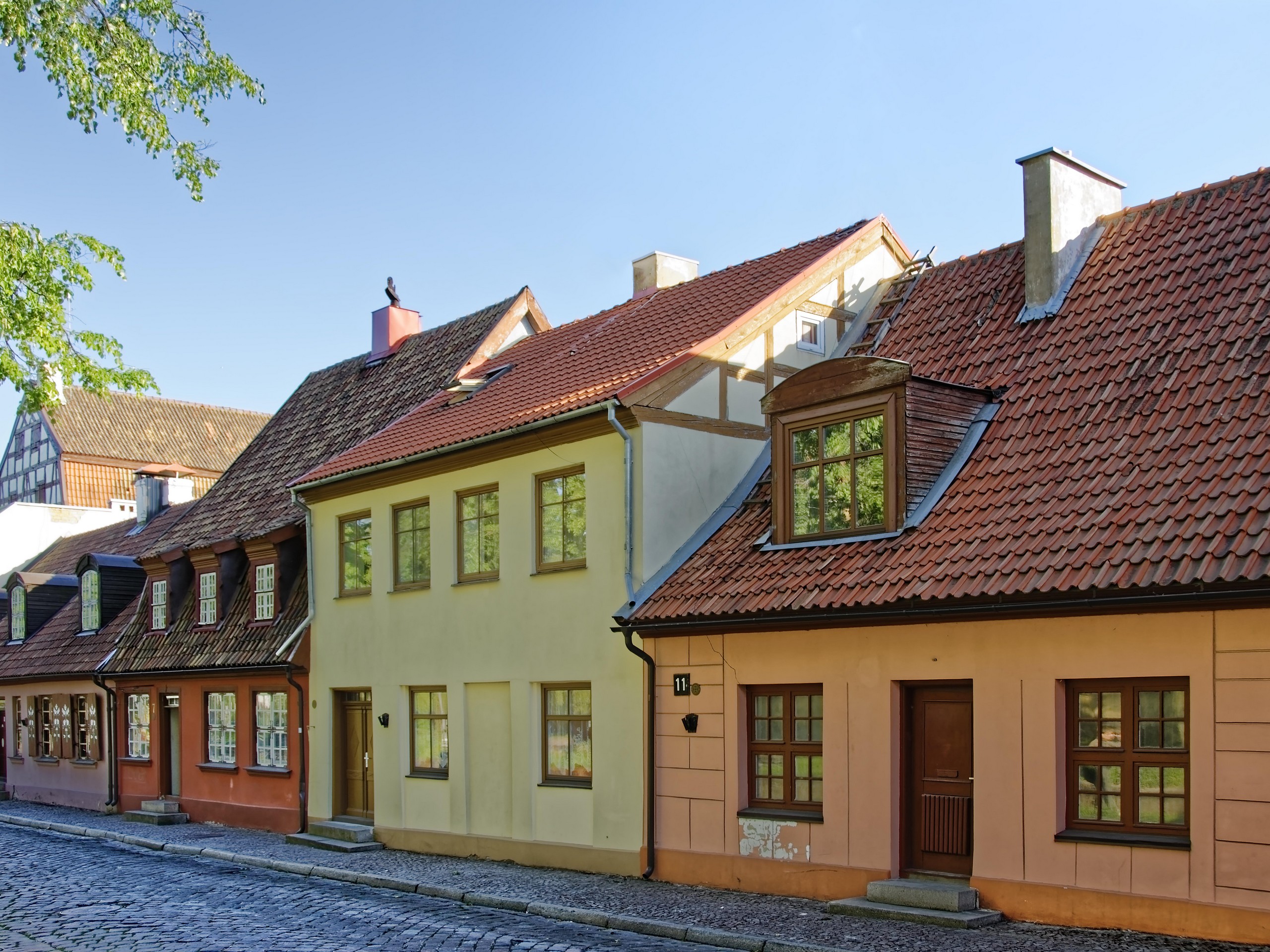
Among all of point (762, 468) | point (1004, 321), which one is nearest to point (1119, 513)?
point (1004, 321)

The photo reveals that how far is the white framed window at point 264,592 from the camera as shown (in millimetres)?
23172

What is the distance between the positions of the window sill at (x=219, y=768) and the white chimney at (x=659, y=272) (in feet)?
34.4

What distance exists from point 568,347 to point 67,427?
1438 inches

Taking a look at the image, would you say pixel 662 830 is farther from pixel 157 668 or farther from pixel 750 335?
pixel 157 668

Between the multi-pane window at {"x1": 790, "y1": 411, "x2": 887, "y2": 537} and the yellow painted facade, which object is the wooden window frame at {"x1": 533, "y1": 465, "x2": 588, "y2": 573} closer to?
the yellow painted facade

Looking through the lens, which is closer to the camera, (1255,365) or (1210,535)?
(1210,535)

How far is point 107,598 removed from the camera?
29922 mm

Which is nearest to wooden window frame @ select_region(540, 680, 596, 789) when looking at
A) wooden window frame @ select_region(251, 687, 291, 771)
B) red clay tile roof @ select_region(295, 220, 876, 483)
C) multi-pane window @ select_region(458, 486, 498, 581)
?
multi-pane window @ select_region(458, 486, 498, 581)

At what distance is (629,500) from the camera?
51.6ft

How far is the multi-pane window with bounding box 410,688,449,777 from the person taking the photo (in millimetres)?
19016

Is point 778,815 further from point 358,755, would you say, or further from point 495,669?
point 358,755

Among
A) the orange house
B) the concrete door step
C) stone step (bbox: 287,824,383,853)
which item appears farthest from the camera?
stone step (bbox: 287,824,383,853)

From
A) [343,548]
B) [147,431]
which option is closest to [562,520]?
[343,548]

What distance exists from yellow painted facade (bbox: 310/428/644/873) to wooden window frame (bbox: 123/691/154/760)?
270 inches
